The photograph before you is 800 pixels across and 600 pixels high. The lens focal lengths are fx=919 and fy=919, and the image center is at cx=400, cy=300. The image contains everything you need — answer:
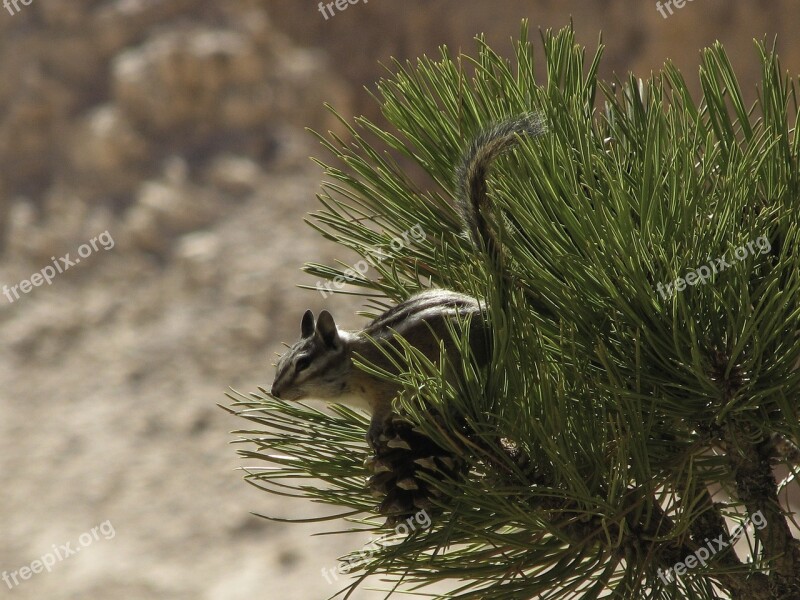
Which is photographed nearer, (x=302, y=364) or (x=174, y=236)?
(x=302, y=364)

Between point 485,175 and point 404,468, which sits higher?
point 485,175

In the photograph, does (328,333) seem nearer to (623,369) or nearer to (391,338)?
(391,338)

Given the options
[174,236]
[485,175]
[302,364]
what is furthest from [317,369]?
[174,236]

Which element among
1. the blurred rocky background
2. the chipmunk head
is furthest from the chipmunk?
the blurred rocky background

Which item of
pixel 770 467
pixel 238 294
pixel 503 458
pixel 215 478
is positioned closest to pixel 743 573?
pixel 770 467

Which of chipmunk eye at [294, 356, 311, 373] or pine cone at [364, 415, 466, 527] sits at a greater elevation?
chipmunk eye at [294, 356, 311, 373]

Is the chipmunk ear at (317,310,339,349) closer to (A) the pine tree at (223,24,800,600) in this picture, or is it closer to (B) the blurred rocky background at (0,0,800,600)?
(A) the pine tree at (223,24,800,600)

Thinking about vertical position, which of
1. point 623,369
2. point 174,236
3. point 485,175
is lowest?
point 623,369
